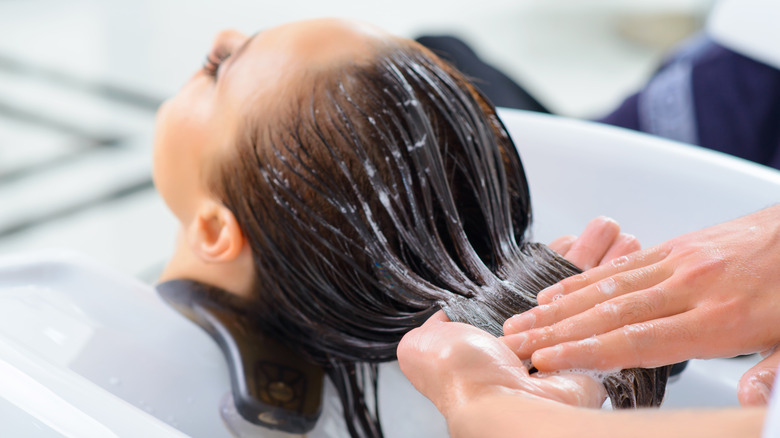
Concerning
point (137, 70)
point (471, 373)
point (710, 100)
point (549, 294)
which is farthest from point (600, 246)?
point (137, 70)

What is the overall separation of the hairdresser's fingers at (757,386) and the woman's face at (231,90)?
36 cm

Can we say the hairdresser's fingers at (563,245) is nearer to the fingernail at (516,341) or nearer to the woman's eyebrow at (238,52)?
the fingernail at (516,341)

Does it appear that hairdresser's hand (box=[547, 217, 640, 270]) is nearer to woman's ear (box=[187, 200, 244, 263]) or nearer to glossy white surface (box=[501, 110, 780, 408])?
glossy white surface (box=[501, 110, 780, 408])

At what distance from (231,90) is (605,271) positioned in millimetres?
339

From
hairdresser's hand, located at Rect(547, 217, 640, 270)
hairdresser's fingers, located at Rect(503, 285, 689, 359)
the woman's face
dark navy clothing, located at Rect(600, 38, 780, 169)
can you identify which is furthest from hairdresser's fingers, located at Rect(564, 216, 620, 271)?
dark navy clothing, located at Rect(600, 38, 780, 169)

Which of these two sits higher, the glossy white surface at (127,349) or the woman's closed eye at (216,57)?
the woman's closed eye at (216,57)

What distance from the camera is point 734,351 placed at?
504 millimetres

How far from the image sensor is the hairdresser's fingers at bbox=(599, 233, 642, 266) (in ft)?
2.02

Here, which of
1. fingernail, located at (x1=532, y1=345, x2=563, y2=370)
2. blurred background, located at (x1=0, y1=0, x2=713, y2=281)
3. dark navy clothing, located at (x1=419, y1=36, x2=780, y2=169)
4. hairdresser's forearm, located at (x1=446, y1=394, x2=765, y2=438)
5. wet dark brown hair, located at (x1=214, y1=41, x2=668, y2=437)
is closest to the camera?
hairdresser's forearm, located at (x1=446, y1=394, x2=765, y2=438)

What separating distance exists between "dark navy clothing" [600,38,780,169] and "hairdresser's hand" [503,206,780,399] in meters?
0.55

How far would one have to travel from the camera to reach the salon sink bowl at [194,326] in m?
0.50

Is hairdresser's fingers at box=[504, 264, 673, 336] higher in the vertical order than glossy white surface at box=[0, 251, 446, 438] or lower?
higher

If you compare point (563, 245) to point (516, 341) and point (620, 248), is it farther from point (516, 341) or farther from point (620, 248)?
point (516, 341)

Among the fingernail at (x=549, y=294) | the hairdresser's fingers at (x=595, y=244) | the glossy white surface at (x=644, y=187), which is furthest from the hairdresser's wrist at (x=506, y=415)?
the glossy white surface at (x=644, y=187)
